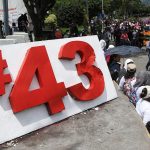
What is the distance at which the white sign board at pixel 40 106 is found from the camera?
697 cm

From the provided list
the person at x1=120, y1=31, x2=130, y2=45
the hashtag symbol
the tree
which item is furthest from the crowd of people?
the person at x1=120, y1=31, x2=130, y2=45

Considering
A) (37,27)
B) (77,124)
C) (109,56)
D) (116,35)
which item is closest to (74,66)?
(77,124)

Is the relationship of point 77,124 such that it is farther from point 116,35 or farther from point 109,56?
point 116,35

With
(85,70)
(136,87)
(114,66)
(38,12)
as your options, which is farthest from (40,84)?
(38,12)

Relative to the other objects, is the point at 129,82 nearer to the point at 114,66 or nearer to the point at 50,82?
the point at 114,66

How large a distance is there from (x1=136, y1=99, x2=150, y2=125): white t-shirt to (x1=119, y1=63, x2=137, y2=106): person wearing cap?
1.38m

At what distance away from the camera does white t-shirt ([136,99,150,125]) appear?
7589mm

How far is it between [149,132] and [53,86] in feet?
5.88

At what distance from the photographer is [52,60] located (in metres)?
8.05

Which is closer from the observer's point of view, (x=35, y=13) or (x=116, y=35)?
(x=35, y=13)

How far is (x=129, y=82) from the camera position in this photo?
981cm

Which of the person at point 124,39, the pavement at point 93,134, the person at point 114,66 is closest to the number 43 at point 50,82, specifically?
the pavement at point 93,134

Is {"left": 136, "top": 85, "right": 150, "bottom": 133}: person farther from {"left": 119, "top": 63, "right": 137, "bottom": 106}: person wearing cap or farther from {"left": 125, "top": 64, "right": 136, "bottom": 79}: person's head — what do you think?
{"left": 125, "top": 64, "right": 136, "bottom": 79}: person's head

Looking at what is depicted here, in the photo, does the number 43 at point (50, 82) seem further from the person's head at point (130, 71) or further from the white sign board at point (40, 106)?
the person's head at point (130, 71)
